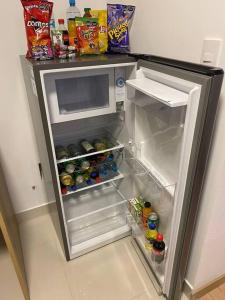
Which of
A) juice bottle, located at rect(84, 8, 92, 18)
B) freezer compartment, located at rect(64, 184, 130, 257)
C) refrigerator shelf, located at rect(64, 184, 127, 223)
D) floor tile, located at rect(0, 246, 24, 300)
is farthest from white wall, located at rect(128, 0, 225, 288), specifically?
floor tile, located at rect(0, 246, 24, 300)

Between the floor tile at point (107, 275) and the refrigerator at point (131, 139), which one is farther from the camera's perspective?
the floor tile at point (107, 275)

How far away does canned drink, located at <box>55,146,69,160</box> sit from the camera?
4.53 feet

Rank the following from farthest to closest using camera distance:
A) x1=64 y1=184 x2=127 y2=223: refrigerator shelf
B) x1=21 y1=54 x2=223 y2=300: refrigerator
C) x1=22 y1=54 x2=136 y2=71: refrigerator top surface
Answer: x1=64 y1=184 x2=127 y2=223: refrigerator shelf
x1=22 y1=54 x2=136 y2=71: refrigerator top surface
x1=21 y1=54 x2=223 y2=300: refrigerator

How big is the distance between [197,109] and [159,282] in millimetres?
1044

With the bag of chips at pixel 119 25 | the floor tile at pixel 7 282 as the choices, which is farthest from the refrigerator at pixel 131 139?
the floor tile at pixel 7 282

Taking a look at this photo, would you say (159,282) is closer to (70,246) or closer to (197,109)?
(70,246)

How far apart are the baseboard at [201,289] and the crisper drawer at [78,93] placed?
1066 mm

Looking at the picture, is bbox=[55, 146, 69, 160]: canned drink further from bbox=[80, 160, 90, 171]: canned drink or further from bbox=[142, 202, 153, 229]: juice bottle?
bbox=[142, 202, 153, 229]: juice bottle

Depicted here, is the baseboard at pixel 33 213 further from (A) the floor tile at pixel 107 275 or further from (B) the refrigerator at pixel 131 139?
(A) the floor tile at pixel 107 275

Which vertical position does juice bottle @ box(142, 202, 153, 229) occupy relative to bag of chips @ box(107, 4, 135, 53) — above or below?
below

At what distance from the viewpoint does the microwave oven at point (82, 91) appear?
1076mm

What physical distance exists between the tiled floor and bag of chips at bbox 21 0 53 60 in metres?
1.25

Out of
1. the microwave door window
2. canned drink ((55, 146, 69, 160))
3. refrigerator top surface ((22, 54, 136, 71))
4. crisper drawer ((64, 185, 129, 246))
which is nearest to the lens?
refrigerator top surface ((22, 54, 136, 71))

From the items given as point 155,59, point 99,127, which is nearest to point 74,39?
point 155,59
